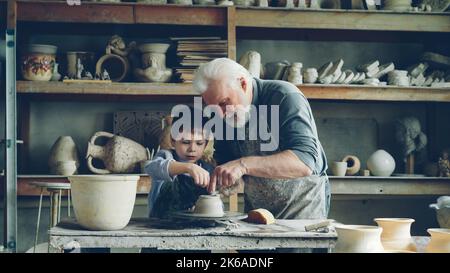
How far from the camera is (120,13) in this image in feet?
13.9

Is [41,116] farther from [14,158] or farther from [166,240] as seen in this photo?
[166,240]

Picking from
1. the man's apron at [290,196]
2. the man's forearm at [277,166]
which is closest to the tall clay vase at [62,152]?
the man's apron at [290,196]

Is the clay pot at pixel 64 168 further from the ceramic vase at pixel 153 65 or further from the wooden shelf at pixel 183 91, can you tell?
the ceramic vase at pixel 153 65

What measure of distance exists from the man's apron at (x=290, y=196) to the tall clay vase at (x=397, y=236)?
2.25ft

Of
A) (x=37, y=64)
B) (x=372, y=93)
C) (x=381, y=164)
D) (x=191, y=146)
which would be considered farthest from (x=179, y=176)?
(x=381, y=164)

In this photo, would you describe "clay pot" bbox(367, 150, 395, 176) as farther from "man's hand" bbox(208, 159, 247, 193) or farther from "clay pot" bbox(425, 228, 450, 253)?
"clay pot" bbox(425, 228, 450, 253)

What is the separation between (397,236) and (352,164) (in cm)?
241

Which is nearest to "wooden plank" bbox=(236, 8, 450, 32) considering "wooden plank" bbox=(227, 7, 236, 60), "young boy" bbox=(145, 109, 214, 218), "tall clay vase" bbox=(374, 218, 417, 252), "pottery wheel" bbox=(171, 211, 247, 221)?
"wooden plank" bbox=(227, 7, 236, 60)

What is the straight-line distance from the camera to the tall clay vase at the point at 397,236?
2.28 metres

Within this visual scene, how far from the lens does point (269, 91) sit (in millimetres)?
3150

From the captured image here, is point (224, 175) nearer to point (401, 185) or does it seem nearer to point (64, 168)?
point (64, 168)
